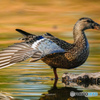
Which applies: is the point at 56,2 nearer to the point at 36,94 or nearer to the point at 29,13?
the point at 29,13

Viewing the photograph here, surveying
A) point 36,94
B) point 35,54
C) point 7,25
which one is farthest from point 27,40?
point 7,25

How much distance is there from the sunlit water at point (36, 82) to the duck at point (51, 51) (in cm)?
40

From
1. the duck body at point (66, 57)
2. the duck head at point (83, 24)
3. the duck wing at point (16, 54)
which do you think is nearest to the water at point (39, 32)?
the duck body at point (66, 57)

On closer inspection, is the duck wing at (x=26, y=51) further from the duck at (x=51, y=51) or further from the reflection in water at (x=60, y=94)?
the reflection in water at (x=60, y=94)

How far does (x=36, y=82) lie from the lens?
919 centimetres

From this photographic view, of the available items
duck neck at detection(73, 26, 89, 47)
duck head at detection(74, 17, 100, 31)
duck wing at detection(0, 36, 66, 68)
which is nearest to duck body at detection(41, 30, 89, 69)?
duck neck at detection(73, 26, 89, 47)

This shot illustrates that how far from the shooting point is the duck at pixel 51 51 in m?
8.80

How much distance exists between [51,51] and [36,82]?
0.74 metres

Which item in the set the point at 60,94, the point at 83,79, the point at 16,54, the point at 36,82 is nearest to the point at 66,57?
the point at 83,79

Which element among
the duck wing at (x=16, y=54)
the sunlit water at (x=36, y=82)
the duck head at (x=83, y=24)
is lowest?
→ the sunlit water at (x=36, y=82)

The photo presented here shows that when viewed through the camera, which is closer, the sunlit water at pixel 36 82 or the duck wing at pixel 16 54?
the sunlit water at pixel 36 82

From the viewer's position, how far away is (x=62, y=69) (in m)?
10.6

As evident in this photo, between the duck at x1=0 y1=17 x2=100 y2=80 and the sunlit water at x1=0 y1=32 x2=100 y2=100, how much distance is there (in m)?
0.40

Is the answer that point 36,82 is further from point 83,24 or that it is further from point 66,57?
point 83,24
